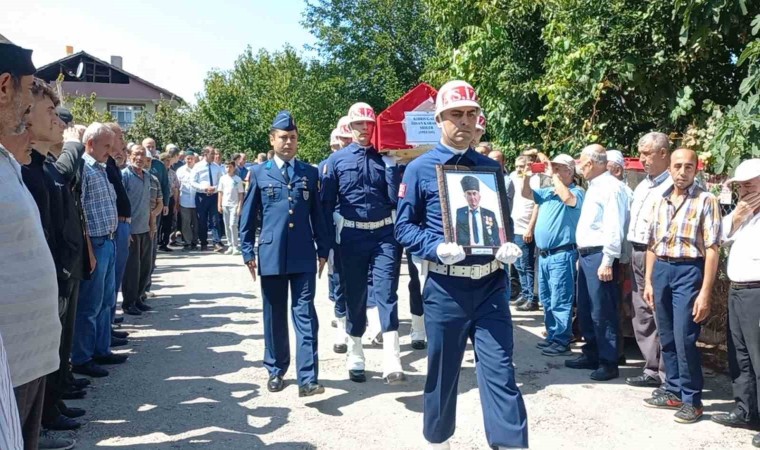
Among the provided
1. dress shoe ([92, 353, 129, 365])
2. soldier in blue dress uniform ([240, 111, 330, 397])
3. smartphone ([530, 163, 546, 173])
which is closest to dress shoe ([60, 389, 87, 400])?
dress shoe ([92, 353, 129, 365])

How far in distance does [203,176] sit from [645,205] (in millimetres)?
11904

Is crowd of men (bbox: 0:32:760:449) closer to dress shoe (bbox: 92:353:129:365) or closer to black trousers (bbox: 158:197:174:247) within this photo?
dress shoe (bbox: 92:353:129:365)

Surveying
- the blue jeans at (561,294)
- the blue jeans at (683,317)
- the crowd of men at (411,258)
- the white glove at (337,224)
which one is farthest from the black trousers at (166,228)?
the blue jeans at (683,317)

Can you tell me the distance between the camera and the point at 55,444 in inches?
175

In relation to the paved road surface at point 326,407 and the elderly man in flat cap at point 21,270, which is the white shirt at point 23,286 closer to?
the elderly man in flat cap at point 21,270

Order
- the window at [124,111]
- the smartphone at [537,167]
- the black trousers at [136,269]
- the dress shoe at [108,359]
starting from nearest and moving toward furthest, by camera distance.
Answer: the dress shoe at [108,359] < the smartphone at [537,167] < the black trousers at [136,269] < the window at [124,111]

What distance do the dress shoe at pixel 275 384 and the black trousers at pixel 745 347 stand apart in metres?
Result: 3.69

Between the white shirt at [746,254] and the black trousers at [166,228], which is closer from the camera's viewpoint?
the white shirt at [746,254]

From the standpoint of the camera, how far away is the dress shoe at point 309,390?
215 inches

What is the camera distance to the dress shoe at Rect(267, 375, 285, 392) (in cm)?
569

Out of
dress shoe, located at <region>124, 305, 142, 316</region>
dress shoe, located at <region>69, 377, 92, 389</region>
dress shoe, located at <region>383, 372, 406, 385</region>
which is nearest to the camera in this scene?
dress shoe, located at <region>69, 377, 92, 389</region>

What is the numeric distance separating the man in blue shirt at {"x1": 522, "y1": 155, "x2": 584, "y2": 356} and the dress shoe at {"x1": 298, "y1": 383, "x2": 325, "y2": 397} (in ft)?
9.04

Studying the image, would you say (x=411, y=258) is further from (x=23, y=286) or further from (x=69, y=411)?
(x=23, y=286)

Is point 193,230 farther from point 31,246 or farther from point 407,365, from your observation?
point 31,246
